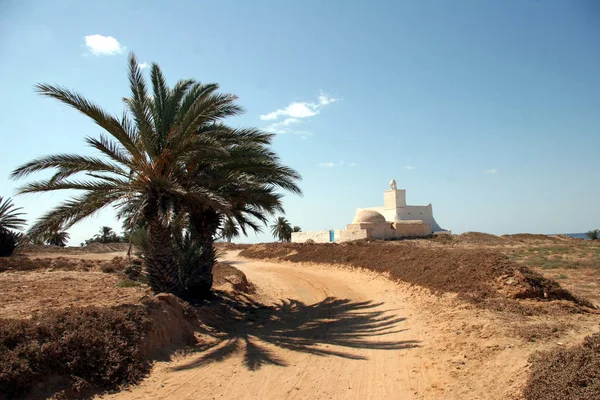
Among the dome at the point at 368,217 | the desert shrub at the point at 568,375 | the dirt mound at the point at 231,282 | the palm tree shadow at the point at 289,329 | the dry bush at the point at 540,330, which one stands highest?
the dome at the point at 368,217

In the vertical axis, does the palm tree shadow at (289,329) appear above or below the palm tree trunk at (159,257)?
below

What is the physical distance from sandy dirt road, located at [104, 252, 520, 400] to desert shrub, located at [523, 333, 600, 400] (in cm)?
66

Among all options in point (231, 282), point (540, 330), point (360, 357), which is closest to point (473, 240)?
point (231, 282)

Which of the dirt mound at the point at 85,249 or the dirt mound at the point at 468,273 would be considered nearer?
the dirt mound at the point at 468,273

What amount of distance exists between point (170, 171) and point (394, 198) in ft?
146

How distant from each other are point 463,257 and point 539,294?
15.1 ft

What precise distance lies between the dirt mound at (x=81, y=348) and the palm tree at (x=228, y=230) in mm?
6003

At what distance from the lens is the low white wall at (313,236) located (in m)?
43.6

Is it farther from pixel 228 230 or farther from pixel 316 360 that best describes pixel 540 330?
pixel 228 230

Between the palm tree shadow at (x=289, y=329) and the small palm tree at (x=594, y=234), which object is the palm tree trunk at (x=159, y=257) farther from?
the small palm tree at (x=594, y=234)

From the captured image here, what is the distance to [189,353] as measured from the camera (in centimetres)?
787

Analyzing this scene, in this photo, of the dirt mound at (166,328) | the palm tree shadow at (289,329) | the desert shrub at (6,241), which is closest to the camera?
the dirt mound at (166,328)

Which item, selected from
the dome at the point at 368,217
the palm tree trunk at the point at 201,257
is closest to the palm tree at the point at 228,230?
the palm tree trunk at the point at 201,257

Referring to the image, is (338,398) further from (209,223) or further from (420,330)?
(209,223)
